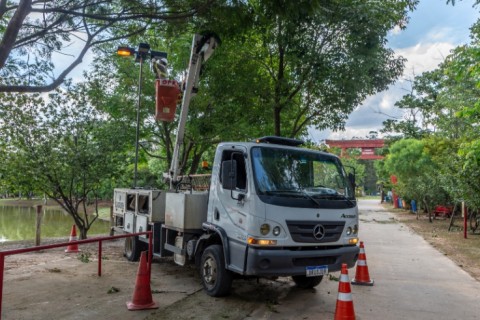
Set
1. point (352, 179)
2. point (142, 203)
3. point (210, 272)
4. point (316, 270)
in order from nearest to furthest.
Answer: point (316, 270), point (210, 272), point (352, 179), point (142, 203)

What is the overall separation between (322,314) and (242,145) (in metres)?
2.78

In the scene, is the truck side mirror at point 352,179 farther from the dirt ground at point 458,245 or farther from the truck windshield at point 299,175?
the dirt ground at point 458,245

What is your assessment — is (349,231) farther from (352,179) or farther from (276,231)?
(276,231)

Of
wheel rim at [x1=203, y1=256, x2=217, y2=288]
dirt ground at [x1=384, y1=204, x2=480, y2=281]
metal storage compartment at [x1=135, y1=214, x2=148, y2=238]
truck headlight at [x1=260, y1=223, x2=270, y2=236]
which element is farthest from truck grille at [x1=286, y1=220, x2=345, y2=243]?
dirt ground at [x1=384, y1=204, x2=480, y2=281]

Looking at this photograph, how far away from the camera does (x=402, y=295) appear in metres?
6.98

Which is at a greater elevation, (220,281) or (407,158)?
(407,158)

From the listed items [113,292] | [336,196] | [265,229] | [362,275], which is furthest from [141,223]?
[362,275]

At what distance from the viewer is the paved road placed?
5.88 m

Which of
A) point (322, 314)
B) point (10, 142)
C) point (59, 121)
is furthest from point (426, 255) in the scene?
point (10, 142)

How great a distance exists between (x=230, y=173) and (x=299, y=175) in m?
1.14

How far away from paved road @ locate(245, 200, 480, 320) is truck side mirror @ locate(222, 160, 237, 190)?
191 cm

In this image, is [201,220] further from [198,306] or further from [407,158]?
[407,158]

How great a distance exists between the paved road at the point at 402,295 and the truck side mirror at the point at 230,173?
1.91 metres

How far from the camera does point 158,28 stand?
766cm
